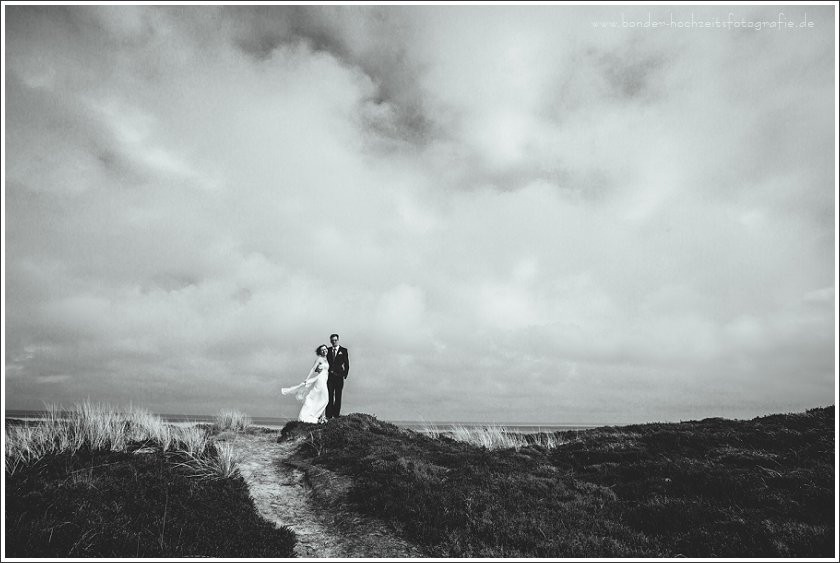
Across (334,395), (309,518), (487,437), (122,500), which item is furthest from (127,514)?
(487,437)

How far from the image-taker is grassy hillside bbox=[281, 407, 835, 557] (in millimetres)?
9000

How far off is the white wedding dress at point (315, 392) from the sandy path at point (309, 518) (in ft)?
17.7

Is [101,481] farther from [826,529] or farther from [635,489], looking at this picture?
[826,529]

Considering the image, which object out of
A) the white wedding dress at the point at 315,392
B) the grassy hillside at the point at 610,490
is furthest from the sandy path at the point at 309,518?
the white wedding dress at the point at 315,392

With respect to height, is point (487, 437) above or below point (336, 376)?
below

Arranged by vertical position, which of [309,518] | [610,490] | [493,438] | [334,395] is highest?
[334,395]

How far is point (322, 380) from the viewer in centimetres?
2131

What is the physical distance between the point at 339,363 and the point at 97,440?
1009 centimetres

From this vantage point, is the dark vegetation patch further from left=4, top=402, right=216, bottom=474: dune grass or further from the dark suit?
the dark suit

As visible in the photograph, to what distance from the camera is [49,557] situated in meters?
6.65

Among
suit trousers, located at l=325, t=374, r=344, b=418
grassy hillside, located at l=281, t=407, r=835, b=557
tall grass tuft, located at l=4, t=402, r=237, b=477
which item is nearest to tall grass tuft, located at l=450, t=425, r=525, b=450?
grassy hillside, located at l=281, t=407, r=835, b=557

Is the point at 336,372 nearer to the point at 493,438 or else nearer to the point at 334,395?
the point at 334,395

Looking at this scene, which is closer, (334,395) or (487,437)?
(487,437)

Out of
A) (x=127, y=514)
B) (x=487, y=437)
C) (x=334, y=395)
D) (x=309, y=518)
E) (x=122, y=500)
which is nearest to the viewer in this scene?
(x=127, y=514)
